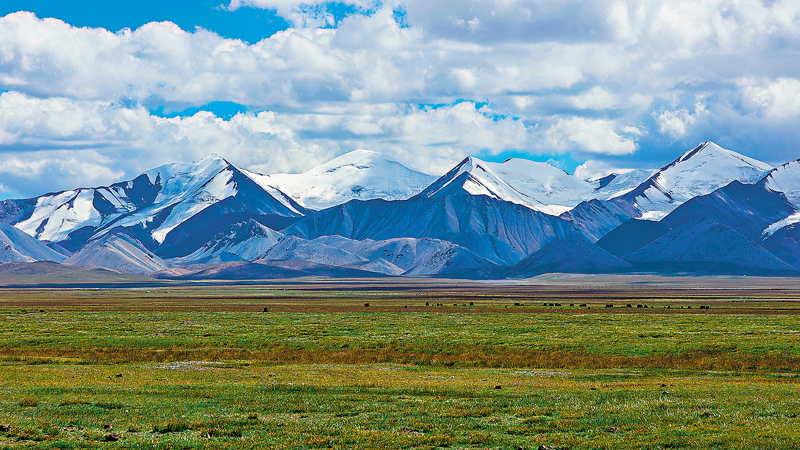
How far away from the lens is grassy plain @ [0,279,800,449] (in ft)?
68.7

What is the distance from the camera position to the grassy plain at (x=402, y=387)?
21.0 meters

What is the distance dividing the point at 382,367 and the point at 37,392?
18.4 metres

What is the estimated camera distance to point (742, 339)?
56.7 m

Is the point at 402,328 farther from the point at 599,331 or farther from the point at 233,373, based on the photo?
the point at 233,373

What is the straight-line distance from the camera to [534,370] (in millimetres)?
40875

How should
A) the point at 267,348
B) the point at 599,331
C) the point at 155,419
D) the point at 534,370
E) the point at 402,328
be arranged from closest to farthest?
the point at 155,419 → the point at 534,370 → the point at 267,348 → the point at 599,331 → the point at 402,328

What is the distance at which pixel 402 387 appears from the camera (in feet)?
105

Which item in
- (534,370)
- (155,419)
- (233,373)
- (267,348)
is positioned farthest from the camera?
(267,348)

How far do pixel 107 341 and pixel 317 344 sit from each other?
16.2 metres

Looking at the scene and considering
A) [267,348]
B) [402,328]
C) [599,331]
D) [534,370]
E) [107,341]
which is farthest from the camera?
[402,328]

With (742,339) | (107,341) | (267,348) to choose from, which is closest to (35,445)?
(267,348)

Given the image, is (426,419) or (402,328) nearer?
(426,419)

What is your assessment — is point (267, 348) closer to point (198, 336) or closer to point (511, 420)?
point (198, 336)

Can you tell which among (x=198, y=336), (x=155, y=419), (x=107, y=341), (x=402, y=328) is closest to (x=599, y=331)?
(x=402, y=328)
